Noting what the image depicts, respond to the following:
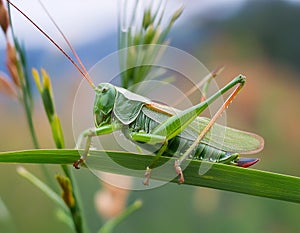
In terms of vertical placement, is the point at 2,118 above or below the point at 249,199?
above

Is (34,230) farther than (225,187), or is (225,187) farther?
(34,230)

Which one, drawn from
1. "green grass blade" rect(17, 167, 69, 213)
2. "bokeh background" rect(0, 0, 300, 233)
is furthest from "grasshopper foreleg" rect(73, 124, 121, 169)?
"bokeh background" rect(0, 0, 300, 233)

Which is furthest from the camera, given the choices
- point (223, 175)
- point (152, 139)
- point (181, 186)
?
point (181, 186)

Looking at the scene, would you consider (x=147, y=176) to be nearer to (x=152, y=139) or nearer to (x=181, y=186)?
(x=152, y=139)

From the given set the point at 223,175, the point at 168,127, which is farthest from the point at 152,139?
the point at 223,175

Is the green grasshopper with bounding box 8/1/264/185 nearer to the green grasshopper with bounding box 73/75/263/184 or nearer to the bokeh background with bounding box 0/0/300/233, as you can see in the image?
the green grasshopper with bounding box 73/75/263/184

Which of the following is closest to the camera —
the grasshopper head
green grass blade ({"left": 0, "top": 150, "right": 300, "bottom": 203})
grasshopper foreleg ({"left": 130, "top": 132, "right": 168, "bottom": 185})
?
green grass blade ({"left": 0, "top": 150, "right": 300, "bottom": 203})

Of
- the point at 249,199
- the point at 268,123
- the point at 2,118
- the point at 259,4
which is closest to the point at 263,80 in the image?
the point at 268,123

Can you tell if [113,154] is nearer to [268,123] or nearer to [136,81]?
[136,81]
